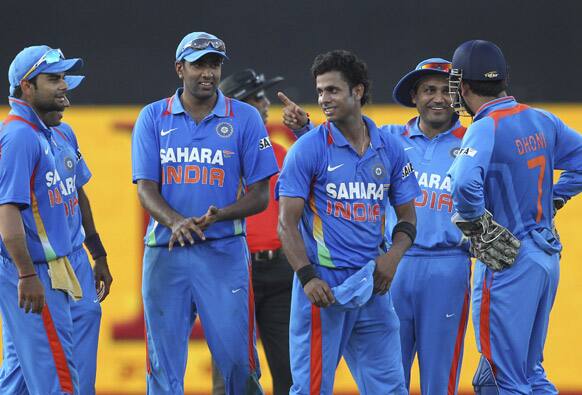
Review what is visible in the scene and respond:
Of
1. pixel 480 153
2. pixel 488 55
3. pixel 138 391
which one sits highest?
pixel 488 55

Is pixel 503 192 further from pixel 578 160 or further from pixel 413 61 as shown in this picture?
pixel 413 61

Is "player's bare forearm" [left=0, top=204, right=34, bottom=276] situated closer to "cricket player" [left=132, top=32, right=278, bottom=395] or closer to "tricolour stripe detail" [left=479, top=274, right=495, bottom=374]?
"cricket player" [left=132, top=32, right=278, bottom=395]

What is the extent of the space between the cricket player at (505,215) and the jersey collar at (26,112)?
196 centimetres

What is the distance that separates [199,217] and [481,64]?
1517 millimetres

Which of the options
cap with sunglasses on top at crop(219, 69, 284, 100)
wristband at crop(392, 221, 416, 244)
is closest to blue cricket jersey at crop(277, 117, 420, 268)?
wristband at crop(392, 221, 416, 244)

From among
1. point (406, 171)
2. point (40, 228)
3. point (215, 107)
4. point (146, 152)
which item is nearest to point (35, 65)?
point (146, 152)

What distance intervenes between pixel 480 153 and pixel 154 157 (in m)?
1.59

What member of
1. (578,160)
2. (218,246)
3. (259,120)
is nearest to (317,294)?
(218,246)

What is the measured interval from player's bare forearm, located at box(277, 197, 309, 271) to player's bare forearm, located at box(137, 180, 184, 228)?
55 centimetres

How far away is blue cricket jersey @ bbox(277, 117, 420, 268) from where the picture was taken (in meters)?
5.25

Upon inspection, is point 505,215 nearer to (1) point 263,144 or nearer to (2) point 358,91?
(2) point 358,91

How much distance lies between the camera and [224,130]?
5668mm

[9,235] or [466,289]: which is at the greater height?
[9,235]

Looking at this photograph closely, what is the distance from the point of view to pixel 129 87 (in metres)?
8.05
